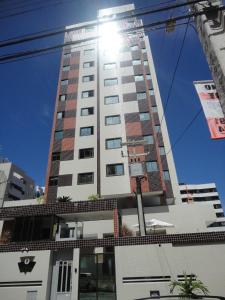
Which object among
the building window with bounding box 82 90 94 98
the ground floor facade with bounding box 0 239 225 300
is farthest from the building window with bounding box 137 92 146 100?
the ground floor facade with bounding box 0 239 225 300

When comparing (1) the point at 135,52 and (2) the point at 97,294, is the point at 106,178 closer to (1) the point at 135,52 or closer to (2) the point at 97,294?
(2) the point at 97,294

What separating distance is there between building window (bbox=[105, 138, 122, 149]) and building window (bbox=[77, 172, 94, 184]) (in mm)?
4226

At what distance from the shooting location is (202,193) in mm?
82250

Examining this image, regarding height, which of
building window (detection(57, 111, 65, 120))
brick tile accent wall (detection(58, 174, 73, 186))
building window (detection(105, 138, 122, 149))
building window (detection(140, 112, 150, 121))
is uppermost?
building window (detection(57, 111, 65, 120))

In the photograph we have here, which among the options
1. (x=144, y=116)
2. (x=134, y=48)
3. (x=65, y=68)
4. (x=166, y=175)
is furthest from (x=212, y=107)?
(x=65, y=68)

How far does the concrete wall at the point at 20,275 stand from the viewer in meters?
16.0

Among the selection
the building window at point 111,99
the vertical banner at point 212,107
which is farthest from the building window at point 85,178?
the vertical banner at point 212,107

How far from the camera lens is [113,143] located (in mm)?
30781

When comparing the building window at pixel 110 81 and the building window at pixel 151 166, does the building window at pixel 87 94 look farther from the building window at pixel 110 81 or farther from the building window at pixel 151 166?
the building window at pixel 151 166

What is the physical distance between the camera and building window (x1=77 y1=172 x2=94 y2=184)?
Answer: 2897 centimetres

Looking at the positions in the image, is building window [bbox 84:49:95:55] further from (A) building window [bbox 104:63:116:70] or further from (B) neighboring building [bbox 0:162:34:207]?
(B) neighboring building [bbox 0:162:34:207]

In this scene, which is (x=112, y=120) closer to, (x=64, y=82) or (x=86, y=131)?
(x=86, y=131)

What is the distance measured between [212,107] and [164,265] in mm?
10164

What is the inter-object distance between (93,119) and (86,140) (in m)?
3.59
